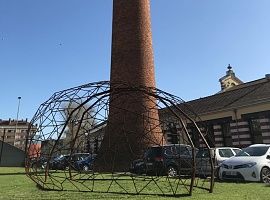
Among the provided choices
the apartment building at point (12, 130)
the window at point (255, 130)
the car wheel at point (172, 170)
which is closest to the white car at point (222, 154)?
the car wheel at point (172, 170)

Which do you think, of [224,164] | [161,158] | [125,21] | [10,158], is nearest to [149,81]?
[125,21]

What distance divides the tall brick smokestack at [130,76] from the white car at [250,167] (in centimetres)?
770

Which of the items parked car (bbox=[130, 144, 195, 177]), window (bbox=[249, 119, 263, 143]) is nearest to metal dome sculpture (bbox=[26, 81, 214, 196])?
parked car (bbox=[130, 144, 195, 177])

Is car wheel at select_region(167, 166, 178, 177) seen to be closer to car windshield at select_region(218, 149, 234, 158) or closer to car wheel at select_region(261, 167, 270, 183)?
car windshield at select_region(218, 149, 234, 158)

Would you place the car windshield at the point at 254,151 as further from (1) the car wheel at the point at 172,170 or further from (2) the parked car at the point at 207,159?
(1) the car wheel at the point at 172,170

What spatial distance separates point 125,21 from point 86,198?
61.4ft

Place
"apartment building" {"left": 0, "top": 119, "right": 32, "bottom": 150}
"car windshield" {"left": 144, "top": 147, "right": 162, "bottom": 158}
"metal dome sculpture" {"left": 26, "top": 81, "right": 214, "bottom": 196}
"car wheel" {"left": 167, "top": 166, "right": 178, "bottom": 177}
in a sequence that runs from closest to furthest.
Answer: "metal dome sculpture" {"left": 26, "top": 81, "right": 214, "bottom": 196} < "car wheel" {"left": 167, "top": 166, "right": 178, "bottom": 177} < "car windshield" {"left": 144, "top": 147, "right": 162, "bottom": 158} < "apartment building" {"left": 0, "top": 119, "right": 32, "bottom": 150}

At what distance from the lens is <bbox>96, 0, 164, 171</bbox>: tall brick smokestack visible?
76.4ft

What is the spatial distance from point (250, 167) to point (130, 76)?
1218cm

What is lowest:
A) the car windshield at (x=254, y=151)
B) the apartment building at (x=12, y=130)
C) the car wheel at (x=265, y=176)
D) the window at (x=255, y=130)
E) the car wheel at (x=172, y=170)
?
the car wheel at (x=265, y=176)

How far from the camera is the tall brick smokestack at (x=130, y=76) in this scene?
23.3 m

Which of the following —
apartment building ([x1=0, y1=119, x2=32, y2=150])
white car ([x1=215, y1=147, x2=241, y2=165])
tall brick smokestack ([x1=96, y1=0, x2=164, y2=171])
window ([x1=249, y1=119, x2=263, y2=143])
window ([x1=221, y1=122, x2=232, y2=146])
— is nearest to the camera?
white car ([x1=215, y1=147, x2=241, y2=165])

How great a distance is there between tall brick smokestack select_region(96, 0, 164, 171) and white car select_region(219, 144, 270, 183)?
770 cm

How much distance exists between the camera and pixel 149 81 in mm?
24719
